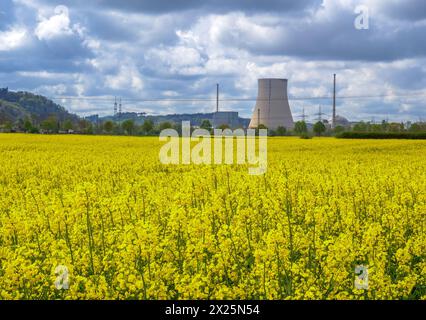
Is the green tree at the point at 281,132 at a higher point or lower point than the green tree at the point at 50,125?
lower

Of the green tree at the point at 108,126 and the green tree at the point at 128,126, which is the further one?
the green tree at the point at 108,126

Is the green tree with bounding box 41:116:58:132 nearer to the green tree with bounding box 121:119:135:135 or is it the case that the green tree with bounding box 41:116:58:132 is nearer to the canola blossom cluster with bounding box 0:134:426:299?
the green tree with bounding box 121:119:135:135

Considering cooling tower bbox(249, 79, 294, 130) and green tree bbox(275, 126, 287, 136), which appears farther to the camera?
green tree bbox(275, 126, 287, 136)

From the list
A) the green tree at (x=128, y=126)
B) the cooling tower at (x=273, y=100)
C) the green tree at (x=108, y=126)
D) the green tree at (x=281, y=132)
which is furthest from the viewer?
the green tree at (x=108, y=126)

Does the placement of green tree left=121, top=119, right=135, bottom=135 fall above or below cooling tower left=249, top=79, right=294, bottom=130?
below

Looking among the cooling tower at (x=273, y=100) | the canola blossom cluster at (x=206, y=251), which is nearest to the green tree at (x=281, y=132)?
the cooling tower at (x=273, y=100)

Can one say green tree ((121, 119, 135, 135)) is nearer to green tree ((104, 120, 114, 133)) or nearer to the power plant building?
green tree ((104, 120, 114, 133))

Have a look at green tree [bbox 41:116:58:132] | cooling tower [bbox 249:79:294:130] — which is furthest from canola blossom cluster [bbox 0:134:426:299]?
green tree [bbox 41:116:58:132]

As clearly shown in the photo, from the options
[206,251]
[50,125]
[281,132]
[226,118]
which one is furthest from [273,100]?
[206,251]

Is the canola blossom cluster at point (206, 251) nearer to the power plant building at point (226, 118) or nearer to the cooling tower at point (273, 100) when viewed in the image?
the cooling tower at point (273, 100)

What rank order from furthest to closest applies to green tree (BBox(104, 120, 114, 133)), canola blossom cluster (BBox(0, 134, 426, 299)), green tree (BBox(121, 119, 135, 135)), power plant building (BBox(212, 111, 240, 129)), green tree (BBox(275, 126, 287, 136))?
power plant building (BBox(212, 111, 240, 129))
green tree (BBox(104, 120, 114, 133))
green tree (BBox(121, 119, 135, 135))
green tree (BBox(275, 126, 287, 136))
canola blossom cluster (BBox(0, 134, 426, 299))

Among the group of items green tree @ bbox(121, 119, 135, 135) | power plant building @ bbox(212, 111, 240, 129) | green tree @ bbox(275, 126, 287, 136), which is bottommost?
green tree @ bbox(275, 126, 287, 136)

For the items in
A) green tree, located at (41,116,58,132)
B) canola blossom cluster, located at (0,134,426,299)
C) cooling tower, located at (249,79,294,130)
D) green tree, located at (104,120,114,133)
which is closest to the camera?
canola blossom cluster, located at (0,134,426,299)
